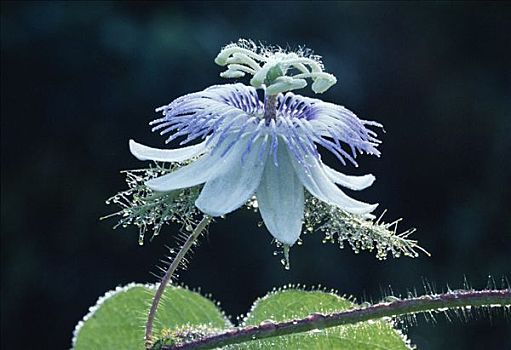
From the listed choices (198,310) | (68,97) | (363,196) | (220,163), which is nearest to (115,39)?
(68,97)

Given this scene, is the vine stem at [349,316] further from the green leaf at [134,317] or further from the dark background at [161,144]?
the dark background at [161,144]

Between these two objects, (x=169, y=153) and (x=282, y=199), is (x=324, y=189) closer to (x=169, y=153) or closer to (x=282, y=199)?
(x=282, y=199)

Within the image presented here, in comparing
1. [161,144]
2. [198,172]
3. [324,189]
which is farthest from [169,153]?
[161,144]

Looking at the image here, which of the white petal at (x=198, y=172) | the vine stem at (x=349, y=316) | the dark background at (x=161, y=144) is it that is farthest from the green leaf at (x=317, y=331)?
the dark background at (x=161, y=144)

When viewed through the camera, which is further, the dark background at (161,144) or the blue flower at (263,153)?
the dark background at (161,144)

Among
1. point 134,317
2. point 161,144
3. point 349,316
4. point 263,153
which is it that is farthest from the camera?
point 161,144

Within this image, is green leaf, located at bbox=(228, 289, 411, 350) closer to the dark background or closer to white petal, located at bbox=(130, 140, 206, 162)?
white petal, located at bbox=(130, 140, 206, 162)

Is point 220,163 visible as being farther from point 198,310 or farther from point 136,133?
point 136,133
